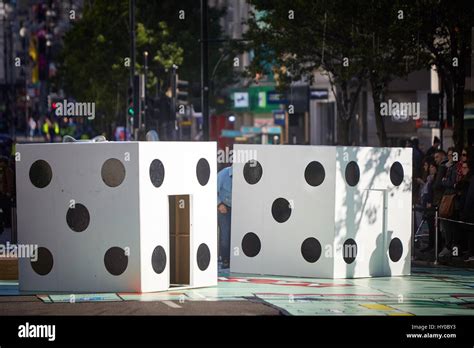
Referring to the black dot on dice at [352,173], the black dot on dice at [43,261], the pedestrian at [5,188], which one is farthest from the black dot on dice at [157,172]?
the pedestrian at [5,188]

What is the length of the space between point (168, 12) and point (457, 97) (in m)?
37.9

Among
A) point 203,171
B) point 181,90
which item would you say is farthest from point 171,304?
point 181,90

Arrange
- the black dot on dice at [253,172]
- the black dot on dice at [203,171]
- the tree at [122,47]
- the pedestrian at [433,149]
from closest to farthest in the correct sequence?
the black dot on dice at [203,171] < the black dot on dice at [253,172] < the pedestrian at [433,149] < the tree at [122,47]

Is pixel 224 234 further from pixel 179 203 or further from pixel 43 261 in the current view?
pixel 43 261

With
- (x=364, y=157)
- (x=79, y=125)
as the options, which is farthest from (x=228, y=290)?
(x=79, y=125)

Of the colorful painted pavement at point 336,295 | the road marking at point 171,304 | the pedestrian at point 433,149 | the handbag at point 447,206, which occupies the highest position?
the pedestrian at point 433,149

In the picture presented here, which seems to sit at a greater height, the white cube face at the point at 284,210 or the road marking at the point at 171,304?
the white cube face at the point at 284,210

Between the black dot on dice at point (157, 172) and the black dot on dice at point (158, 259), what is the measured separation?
0.80 meters

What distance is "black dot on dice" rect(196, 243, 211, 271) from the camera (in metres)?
16.7

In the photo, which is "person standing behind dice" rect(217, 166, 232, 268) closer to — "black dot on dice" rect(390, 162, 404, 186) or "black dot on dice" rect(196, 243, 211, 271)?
"black dot on dice" rect(390, 162, 404, 186)

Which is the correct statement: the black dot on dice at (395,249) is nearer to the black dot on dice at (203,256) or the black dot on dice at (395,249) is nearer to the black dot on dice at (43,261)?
the black dot on dice at (203,256)

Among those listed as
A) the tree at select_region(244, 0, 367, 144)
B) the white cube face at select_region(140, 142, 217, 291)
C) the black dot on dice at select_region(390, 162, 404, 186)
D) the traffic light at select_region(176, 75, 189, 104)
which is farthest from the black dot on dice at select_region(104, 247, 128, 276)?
the tree at select_region(244, 0, 367, 144)

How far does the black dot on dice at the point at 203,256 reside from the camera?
16.7 m
